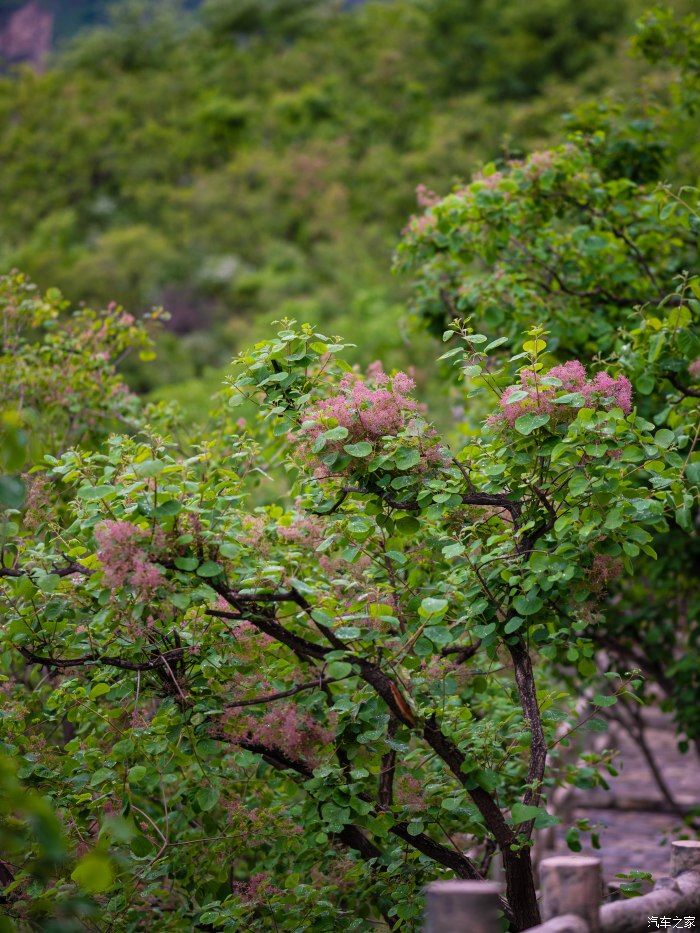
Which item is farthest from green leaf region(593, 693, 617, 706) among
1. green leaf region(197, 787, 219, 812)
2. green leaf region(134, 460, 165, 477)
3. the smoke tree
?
green leaf region(134, 460, 165, 477)

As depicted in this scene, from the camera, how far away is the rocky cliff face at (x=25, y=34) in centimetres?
3155

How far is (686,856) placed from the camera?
2939mm

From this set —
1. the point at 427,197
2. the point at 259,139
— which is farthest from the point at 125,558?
the point at 259,139

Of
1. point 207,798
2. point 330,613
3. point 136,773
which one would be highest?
point 330,613

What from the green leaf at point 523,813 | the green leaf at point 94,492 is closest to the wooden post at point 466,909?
the green leaf at point 523,813

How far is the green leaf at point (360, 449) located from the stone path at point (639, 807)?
14.2 feet

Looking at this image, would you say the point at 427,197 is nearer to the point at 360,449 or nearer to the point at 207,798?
the point at 360,449

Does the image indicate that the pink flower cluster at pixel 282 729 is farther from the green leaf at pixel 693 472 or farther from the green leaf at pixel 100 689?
the green leaf at pixel 693 472

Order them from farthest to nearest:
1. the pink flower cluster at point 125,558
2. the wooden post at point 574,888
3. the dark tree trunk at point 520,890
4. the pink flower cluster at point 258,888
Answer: the pink flower cluster at point 258,888
the dark tree trunk at point 520,890
the pink flower cluster at point 125,558
the wooden post at point 574,888

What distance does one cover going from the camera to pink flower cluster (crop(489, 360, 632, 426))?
8.50 feet

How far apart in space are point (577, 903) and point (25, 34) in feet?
114

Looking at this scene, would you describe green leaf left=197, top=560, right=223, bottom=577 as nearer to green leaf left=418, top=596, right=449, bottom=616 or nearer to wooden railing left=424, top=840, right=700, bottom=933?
green leaf left=418, top=596, right=449, bottom=616

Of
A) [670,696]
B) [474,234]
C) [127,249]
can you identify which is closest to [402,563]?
[474,234]

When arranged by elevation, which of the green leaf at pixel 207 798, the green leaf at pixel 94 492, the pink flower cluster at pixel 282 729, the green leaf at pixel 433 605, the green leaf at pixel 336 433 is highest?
the green leaf at pixel 336 433
